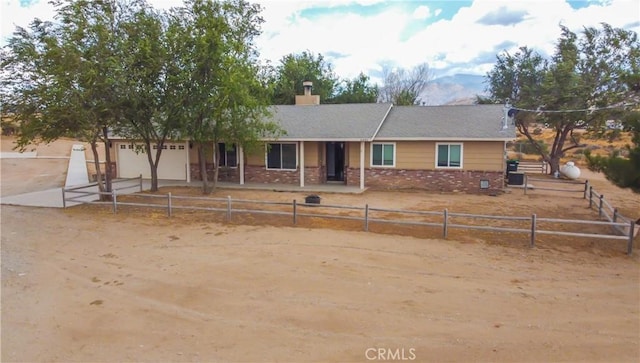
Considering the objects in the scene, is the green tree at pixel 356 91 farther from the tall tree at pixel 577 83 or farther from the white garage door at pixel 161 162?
the white garage door at pixel 161 162

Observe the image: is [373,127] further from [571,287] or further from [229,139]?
[571,287]

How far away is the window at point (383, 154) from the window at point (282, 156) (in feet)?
11.9

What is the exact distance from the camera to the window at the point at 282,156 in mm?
19156

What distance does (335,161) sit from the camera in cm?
2030

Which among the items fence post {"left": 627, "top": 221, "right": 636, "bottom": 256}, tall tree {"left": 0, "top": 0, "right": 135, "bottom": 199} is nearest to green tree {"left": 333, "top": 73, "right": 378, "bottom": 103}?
tall tree {"left": 0, "top": 0, "right": 135, "bottom": 199}

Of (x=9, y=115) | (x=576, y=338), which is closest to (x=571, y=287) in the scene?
(x=576, y=338)

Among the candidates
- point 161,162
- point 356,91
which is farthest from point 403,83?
point 161,162

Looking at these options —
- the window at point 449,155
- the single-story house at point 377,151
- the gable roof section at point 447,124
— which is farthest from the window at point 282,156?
the window at point 449,155

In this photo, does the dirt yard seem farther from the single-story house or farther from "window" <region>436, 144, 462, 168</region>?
"window" <region>436, 144, 462, 168</region>

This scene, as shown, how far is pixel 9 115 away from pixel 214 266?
10.7m

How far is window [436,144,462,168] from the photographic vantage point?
17.4m

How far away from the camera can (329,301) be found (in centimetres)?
668

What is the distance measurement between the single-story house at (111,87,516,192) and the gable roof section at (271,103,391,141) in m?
0.05
